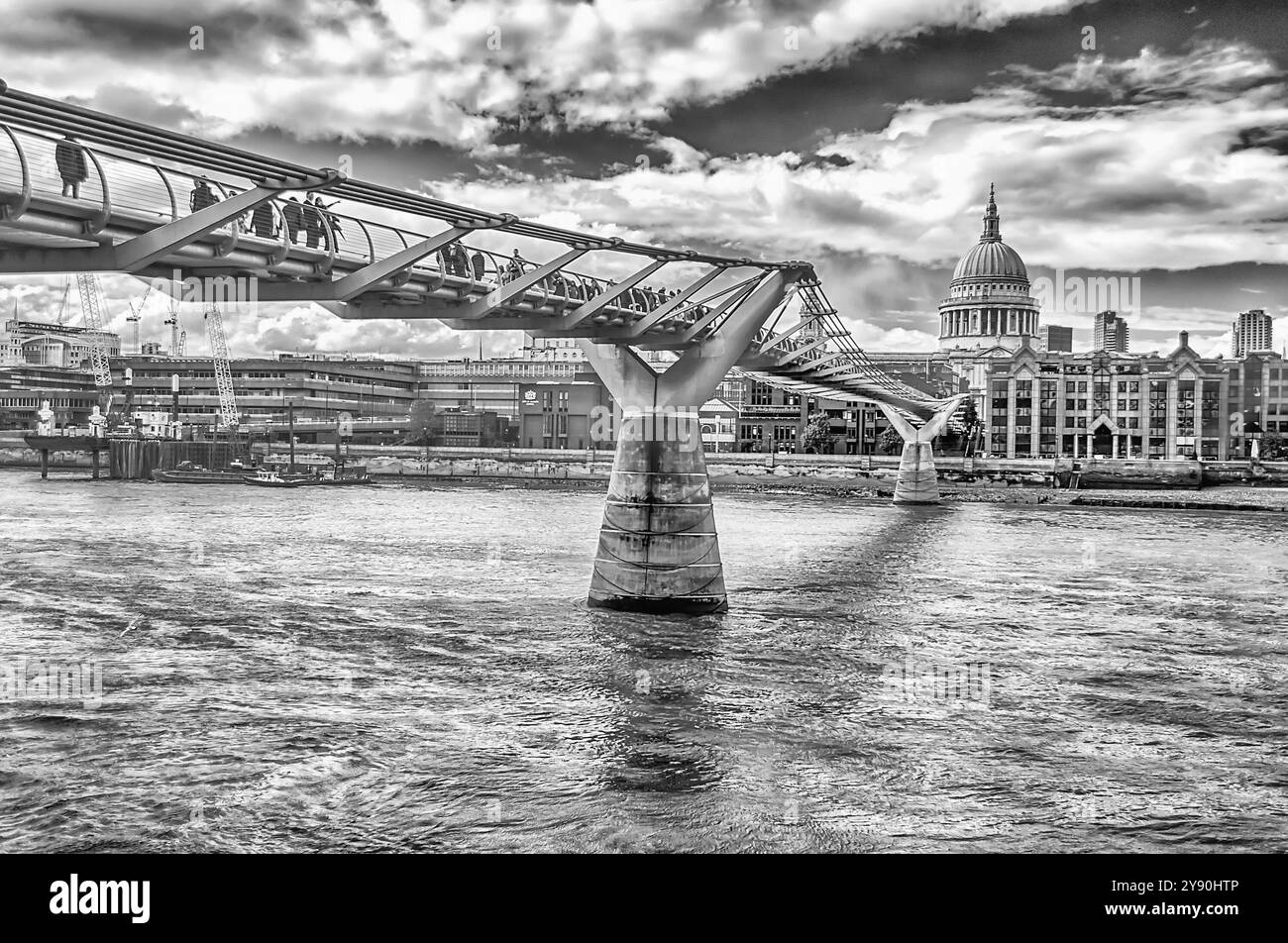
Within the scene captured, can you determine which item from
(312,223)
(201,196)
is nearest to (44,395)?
(312,223)

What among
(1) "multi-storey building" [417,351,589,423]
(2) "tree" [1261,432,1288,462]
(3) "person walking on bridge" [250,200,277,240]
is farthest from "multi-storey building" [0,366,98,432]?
(3) "person walking on bridge" [250,200,277,240]

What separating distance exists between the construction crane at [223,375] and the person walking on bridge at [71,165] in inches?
5214

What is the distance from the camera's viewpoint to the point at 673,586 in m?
28.9

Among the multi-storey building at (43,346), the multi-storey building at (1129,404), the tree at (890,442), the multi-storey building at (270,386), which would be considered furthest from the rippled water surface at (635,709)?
the multi-storey building at (43,346)

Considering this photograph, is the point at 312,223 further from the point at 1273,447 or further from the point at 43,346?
the point at 43,346

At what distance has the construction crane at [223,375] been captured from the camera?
143000 mm

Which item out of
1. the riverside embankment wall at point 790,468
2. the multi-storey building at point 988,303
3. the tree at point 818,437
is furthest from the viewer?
the multi-storey building at point 988,303

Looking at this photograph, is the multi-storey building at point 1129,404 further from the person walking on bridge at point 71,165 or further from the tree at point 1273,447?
the person walking on bridge at point 71,165

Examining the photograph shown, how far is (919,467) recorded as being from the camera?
86562 mm

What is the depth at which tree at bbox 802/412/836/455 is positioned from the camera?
5064 inches
